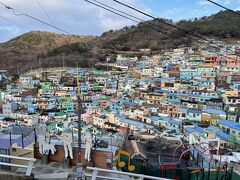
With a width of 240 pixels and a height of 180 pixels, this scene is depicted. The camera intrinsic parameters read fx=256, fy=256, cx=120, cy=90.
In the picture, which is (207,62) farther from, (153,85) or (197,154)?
(197,154)

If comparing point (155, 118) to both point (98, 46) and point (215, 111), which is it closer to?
point (215, 111)

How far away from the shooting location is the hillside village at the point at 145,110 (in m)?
5.56

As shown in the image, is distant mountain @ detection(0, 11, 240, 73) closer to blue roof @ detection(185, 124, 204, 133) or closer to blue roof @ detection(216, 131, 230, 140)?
blue roof @ detection(185, 124, 204, 133)

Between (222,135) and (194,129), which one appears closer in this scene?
(222,135)

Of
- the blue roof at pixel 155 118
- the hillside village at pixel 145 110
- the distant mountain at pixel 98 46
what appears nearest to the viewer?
the hillside village at pixel 145 110

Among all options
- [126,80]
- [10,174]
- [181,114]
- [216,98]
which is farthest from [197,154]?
[126,80]

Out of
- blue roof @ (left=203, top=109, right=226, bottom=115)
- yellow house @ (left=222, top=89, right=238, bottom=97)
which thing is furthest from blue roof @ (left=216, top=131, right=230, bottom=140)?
yellow house @ (left=222, top=89, right=238, bottom=97)

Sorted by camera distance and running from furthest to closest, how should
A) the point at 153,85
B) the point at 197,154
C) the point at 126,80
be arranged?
the point at 126,80 < the point at 153,85 < the point at 197,154

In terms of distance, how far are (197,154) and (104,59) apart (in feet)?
135

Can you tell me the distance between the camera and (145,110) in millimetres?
17641

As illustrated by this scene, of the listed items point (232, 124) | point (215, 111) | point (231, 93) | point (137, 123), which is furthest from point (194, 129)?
point (231, 93)

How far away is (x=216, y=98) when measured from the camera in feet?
64.2

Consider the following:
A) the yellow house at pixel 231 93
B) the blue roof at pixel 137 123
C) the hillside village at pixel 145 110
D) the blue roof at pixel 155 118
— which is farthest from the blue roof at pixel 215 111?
the blue roof at pixel 137 123

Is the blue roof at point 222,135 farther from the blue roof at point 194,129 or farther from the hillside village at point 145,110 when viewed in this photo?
the blue roof at point 194,129
